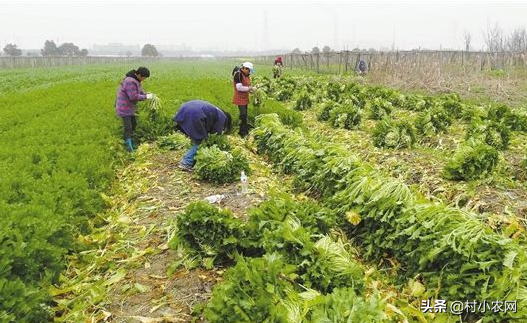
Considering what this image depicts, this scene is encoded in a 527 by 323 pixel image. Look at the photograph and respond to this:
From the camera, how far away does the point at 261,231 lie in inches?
169

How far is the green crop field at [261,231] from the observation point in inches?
139

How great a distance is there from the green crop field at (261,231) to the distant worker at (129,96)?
1.32 ft

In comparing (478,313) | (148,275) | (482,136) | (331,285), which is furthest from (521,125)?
(148,275)

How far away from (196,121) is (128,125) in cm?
209

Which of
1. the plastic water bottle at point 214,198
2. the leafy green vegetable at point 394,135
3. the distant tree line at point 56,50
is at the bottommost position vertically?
the plastic water bottle at point 214,198

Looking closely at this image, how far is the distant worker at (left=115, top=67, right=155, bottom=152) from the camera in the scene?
8.23 metres

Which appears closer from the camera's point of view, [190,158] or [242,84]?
[190,158]

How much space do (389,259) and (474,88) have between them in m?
14.3

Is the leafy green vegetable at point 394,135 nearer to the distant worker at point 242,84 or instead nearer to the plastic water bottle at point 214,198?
the distant worker at point 242,84

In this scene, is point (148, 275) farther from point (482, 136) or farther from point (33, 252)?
point (482, 136)

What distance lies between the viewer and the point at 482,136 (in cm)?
778

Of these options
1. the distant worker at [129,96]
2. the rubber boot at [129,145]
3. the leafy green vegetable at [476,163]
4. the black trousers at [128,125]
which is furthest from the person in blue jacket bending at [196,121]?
the leafy green vegetable at [476,163]

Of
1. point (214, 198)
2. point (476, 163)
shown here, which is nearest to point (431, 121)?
point (476, 163)

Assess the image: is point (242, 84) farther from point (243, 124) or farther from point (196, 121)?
point (196, 121)
